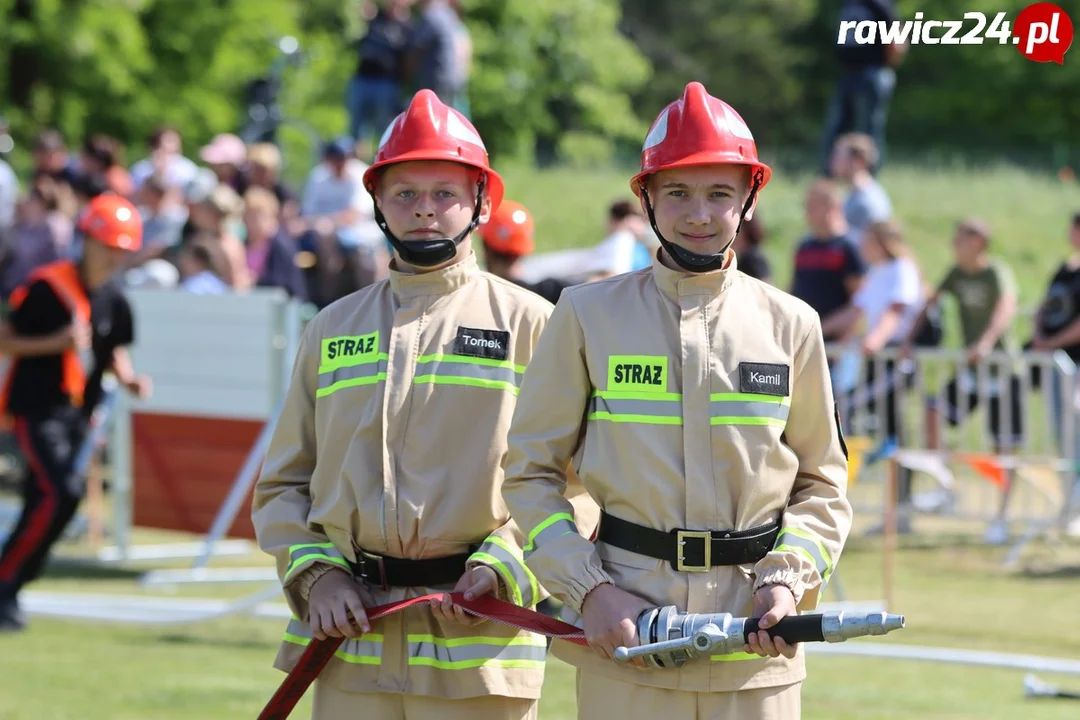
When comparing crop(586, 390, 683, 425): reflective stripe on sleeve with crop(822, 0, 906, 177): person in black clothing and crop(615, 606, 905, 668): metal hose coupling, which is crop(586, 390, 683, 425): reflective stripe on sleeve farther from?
crop(822, 0, 906, 177): person in black clothing

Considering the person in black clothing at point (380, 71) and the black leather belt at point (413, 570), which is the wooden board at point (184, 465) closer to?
the person in black clothing at point (380, 71)

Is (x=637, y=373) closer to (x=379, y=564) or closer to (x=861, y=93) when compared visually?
(x=379, y=564)

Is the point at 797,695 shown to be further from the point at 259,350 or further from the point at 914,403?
the point at 914,403

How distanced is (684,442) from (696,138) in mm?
707

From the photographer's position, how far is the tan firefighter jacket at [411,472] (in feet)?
13.8

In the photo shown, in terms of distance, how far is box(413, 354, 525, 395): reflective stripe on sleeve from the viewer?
4.28m

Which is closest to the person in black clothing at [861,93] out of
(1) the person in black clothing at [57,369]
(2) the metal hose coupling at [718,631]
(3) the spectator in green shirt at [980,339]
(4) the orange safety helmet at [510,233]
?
(3) the spectator in green shirt at [980,339]

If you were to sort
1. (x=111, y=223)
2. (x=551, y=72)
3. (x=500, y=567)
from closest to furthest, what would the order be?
(x=500, y=567)
(x=111, y=223)
(x=551, y=72)

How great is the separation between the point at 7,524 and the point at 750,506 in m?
9.20

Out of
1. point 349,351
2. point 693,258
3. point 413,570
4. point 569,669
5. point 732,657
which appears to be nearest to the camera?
point 732,657

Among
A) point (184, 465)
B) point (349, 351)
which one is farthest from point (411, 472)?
point (184, 465)

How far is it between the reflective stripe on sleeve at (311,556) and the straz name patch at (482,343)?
1.97 ft
